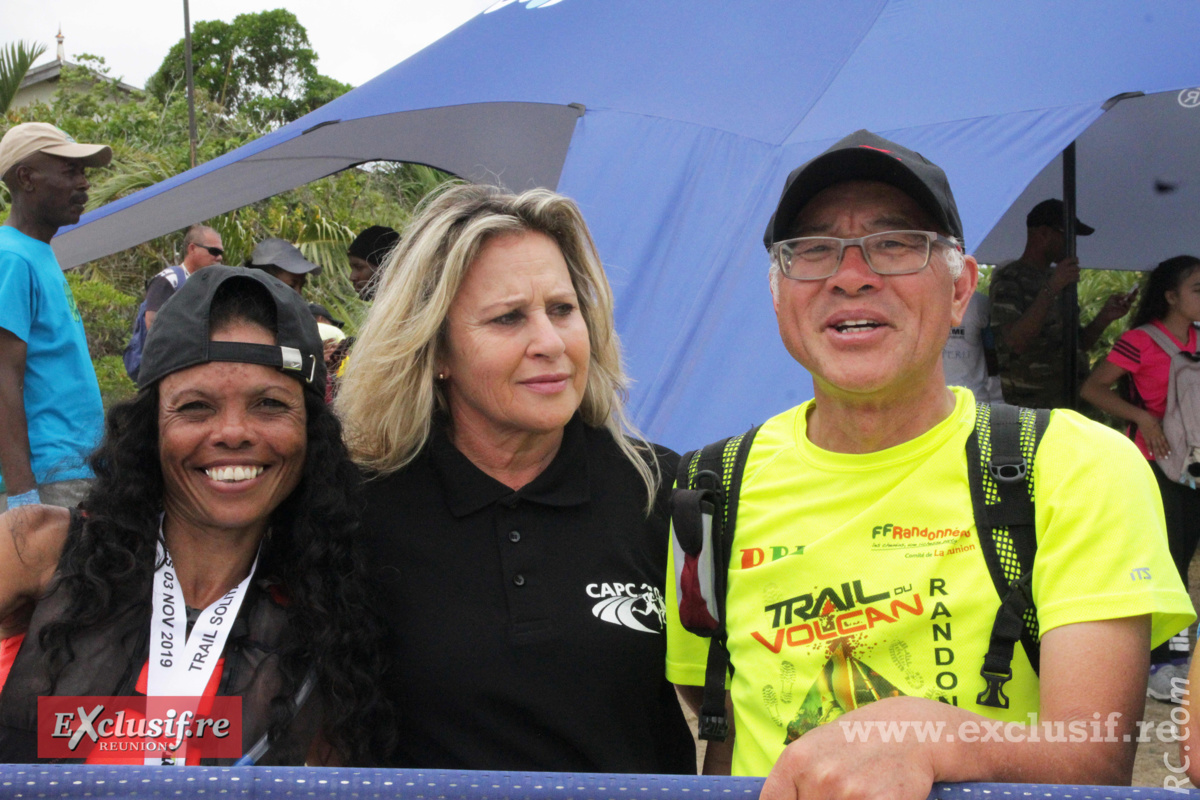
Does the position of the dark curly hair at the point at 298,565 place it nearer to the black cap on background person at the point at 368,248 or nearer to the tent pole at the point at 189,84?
the black cap on background person at the point at 368,248

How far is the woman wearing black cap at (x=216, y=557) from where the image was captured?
1.85 m

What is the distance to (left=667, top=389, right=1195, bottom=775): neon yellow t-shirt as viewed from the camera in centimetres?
144

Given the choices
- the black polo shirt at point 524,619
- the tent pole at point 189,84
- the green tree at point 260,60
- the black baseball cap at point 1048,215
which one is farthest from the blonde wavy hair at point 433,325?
the green tree at point 260,60

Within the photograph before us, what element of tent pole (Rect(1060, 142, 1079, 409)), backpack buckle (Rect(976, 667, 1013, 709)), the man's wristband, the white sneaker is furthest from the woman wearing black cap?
tent pole (Rect(1060, 142, 1079, 409))

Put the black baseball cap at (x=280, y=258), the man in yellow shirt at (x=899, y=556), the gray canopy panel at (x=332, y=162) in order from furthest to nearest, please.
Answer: the black baseball cap at (x=280, y=258)
the gray canopy panel at (x=332, y=162)
the man in yellow shirt at (x=899, y=556)

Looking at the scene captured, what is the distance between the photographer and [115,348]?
11461mm

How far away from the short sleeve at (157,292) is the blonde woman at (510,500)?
14.1 feet

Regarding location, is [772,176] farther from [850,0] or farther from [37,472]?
[37,472]

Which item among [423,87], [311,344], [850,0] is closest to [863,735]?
[311,344]

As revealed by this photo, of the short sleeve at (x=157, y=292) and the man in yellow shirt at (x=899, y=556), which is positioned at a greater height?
the short sleeve at (x=157, y=292)

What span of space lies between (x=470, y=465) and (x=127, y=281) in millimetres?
11258

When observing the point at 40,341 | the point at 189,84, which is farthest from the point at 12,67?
the point at 40,341

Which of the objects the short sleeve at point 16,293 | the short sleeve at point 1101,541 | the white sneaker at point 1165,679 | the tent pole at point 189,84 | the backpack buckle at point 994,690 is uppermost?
the tent pole at point 189,84

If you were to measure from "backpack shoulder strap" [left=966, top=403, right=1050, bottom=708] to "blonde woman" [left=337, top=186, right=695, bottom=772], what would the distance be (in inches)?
30.6
